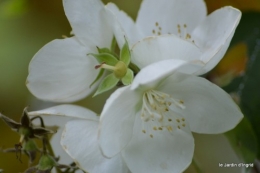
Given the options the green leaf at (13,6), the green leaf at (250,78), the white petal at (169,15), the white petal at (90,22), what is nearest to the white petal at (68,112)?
the white petal at (90,22)

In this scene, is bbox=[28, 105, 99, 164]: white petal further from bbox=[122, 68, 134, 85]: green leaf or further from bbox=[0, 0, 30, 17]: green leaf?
bbox=[0, 0, 30, 17]: green leaf

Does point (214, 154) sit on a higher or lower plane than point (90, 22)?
lower

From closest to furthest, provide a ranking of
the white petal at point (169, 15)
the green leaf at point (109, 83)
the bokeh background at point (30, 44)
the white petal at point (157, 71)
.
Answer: the white petal at point (157, 71), the green leaf at point (109, 83), the white petal at point (169, 15), the bokeh background at point (30, 44)

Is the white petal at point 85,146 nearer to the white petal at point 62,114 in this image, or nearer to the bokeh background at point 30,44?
the white petal at point 62,114

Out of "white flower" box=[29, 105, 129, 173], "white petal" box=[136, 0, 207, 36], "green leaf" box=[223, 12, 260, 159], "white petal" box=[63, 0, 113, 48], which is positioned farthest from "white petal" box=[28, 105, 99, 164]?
"green leaf" box=[223, 12, 260, 159]

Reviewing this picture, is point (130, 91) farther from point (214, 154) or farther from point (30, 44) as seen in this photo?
point (30, 44)

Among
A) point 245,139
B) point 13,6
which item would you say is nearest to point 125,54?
point 245,139
